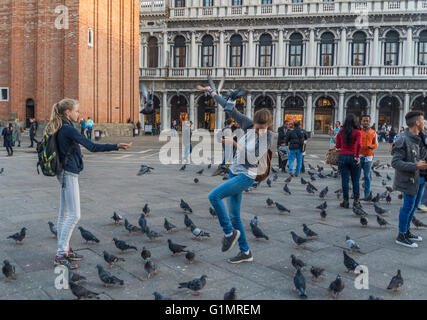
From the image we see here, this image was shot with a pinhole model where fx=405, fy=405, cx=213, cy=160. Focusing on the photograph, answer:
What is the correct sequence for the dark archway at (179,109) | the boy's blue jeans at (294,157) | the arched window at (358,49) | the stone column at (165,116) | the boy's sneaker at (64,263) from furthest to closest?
the dark archway at (179,109) → the stone column at (165,116) → the arched window at (358,49) → the boy's blue jeans at (294,157) → the boy's sneaker at (64,263)

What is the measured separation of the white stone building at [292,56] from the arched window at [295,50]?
0.31ft

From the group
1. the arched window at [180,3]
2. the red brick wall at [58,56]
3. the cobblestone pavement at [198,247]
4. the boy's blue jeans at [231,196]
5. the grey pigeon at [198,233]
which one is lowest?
the cobblestone pavement at [198,247]

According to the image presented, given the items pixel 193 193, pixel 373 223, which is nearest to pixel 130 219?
pixel 193 193

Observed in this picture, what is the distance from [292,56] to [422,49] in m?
11.6

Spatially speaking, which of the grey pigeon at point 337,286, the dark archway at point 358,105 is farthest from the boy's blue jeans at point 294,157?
the dark archway at point 358,105

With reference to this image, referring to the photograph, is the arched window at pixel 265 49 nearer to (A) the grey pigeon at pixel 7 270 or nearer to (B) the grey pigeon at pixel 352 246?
(B) the grey pigeon at pixel 352 246

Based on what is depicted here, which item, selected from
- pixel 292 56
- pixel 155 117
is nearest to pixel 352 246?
pixel 292 56

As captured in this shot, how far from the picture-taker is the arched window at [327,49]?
1503 inches

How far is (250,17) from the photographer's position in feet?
128

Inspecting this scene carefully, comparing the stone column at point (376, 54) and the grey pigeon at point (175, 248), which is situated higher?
the stone column at point (376, 54)

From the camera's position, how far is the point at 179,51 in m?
41.8

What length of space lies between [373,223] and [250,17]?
35620mm

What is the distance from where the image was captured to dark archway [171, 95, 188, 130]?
1670 inches
